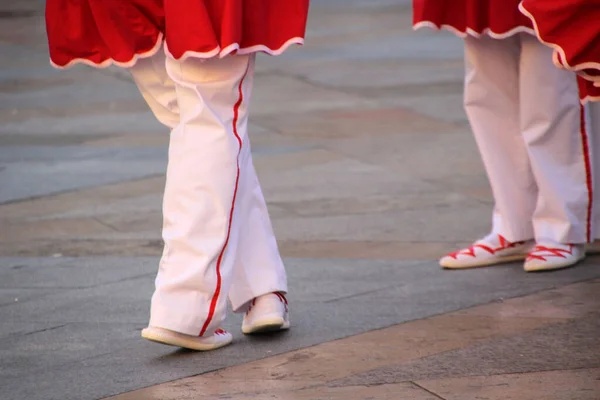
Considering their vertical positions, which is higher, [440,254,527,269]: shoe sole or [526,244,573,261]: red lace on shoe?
[526,244,573,261]: red lace on shoe

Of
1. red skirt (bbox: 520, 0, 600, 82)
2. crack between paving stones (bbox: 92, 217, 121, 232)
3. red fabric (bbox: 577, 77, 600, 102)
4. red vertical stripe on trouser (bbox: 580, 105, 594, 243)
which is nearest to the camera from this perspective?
red skirt (bbox: 520, 0, 600, 82)

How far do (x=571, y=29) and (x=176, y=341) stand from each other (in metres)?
1.50

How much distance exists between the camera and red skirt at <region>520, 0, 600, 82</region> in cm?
311

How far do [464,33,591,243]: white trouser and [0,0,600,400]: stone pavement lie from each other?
222mm

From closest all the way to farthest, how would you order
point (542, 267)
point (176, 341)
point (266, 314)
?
point (176, 341) < point (266, 314) < point (542, 267)

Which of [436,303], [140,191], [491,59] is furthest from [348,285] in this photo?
[140,191]

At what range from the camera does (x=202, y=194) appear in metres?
3.74

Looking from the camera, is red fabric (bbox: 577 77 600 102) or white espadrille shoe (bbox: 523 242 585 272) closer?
red fabric (bbox: 577 77 600 102)

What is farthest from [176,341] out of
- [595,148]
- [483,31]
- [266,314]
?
[595,148]

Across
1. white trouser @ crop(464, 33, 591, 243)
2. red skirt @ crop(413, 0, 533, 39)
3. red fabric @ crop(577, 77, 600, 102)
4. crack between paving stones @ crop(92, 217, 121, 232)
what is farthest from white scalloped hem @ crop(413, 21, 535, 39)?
crack between paving stones @ crop(92, 217, 121, 232)

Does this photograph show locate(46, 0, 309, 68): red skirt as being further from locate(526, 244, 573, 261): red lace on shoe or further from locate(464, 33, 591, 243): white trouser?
locate(526, 244, 573, 261): red lace on shoe

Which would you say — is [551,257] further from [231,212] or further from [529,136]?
[231,212]

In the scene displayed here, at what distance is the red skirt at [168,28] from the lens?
3654mm

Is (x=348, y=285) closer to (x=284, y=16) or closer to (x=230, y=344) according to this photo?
(x=230, y=344)
